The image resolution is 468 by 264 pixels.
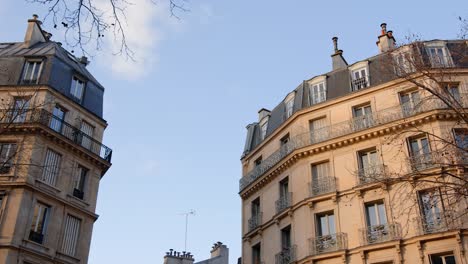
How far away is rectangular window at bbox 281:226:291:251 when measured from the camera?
22748mm

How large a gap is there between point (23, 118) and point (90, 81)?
205 inches

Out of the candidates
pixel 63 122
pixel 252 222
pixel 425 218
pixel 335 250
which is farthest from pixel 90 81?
pixel 425 218

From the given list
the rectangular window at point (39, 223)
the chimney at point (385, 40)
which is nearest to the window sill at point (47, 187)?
the rectangular window at point (39, 223)

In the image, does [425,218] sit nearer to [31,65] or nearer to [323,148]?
[323,148]

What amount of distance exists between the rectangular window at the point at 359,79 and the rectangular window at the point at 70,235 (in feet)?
47.4

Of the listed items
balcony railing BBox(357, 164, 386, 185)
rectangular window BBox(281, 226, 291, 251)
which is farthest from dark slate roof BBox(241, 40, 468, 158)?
rectangular window BBox(281, 226, 291, 251)

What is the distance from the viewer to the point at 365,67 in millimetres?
23859

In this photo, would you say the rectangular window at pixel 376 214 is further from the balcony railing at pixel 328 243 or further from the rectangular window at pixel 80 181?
the rectangular window at pixel 80 181

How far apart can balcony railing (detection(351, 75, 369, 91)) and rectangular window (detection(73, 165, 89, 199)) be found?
13.6 metres

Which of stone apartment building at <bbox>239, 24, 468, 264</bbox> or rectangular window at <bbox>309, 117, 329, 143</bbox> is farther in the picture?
rectangular window at <bbox>309, 117, 329, 143</bbox>

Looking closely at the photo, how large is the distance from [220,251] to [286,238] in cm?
1749

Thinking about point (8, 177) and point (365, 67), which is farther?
point (365, 67)

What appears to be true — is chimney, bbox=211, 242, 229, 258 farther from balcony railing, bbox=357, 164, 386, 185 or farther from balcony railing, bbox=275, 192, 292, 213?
balcony railing, bbox=357, 164, 386, 185

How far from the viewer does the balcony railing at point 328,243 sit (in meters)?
20.3
